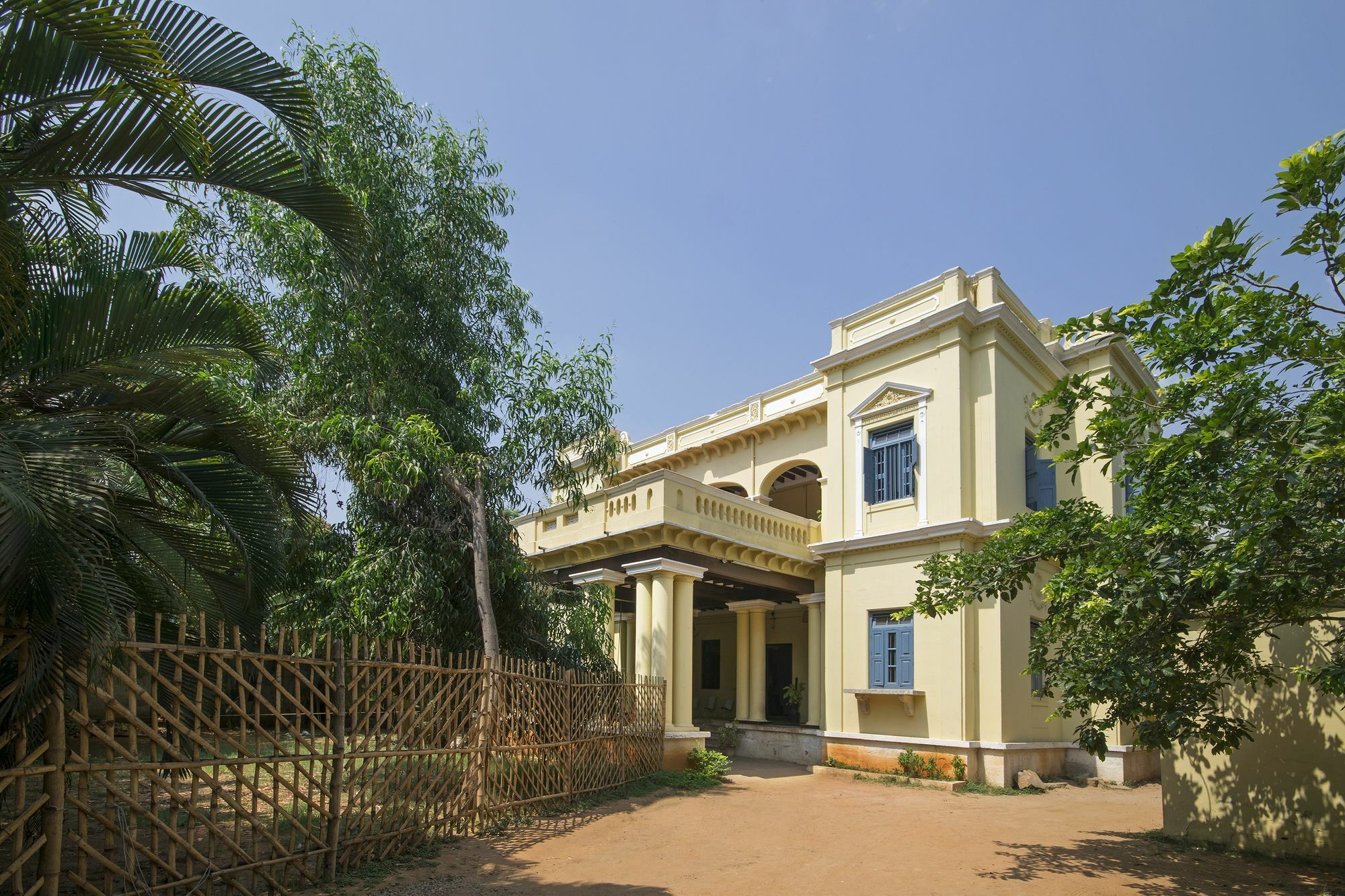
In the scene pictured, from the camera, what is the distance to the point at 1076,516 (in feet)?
26.2

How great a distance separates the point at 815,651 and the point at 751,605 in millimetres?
1822

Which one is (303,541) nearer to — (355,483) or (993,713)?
(355,483)

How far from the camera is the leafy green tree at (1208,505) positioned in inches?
223

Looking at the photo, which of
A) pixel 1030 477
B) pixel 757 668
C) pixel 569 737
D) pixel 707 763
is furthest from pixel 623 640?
pixel 1030 477

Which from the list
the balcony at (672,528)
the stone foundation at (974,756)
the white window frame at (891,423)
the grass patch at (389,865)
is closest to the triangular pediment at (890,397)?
the white window frame at (891,423)

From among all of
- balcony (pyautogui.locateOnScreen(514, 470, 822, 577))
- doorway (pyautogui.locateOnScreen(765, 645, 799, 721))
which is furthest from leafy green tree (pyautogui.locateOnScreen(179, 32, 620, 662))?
doorway (pyautogui.locateOnScreen(765, 645, 799, 721))

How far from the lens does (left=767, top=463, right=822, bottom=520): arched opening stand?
20.8m

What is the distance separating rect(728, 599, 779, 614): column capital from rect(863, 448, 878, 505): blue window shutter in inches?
128

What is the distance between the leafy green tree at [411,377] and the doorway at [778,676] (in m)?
10.1

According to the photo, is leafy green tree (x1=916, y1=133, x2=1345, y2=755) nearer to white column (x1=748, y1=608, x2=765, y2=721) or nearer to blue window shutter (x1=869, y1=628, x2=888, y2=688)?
blue window shutter (x1=869, y1=628, x2=888, y2=688)

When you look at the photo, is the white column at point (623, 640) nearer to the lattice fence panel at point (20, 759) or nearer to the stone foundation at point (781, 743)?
the stone foundation at point (781, 743)

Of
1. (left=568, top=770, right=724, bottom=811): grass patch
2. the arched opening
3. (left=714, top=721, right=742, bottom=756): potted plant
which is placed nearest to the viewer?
(left=568, top=770, right=724, bottom=811): grass patch

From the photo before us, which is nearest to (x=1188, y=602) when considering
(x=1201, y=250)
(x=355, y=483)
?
(x=1201, y=250)

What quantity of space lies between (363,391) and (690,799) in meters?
7.13
